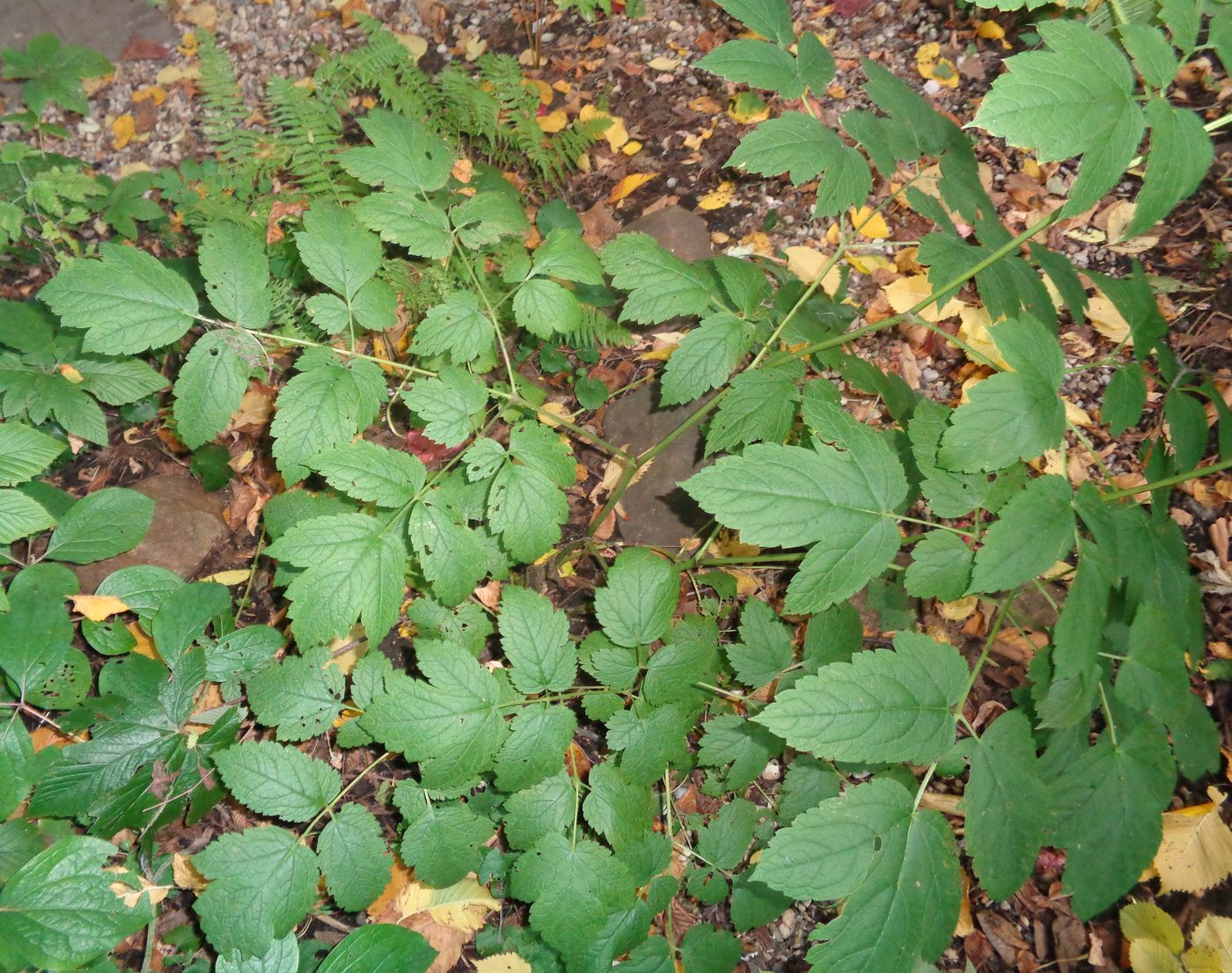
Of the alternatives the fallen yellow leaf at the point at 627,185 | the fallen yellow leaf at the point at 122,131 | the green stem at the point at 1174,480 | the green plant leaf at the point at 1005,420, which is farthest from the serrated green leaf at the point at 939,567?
the fallen yellow leaf at the point at 122,131

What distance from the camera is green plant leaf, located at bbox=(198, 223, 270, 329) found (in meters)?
1.89

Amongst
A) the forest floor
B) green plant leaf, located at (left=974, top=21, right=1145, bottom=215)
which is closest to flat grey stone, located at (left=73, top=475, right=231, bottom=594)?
the forest floor

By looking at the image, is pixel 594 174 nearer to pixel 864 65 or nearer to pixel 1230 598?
pixel 864 65

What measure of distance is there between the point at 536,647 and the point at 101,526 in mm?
1594

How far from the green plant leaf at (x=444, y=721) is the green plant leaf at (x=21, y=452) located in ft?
3.98

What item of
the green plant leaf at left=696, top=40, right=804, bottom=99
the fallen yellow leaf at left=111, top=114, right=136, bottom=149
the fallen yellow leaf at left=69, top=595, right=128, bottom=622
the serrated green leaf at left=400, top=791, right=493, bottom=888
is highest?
the fallen yellow leaf at left=111, top=114, right=136, bottom=149

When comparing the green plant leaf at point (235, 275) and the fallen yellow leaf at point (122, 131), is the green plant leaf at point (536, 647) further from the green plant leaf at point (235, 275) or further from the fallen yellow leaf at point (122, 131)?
the fallen yellow leaf at point (122, 131)

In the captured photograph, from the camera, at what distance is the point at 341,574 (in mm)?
1712

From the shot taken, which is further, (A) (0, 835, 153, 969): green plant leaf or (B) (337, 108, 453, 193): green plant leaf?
(B) (337, 108, 453, 193): green plant leaf

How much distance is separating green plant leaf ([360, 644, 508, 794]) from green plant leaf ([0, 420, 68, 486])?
1212 millimetres

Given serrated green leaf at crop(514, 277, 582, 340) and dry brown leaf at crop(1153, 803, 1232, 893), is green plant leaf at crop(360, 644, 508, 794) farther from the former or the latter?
dry brown leaf at crop(1153, 803, 1232, 893)

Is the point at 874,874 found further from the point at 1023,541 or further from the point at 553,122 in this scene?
the point at 553,122

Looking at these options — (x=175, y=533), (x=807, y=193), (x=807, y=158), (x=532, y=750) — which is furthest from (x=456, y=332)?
(x=807, y=193)

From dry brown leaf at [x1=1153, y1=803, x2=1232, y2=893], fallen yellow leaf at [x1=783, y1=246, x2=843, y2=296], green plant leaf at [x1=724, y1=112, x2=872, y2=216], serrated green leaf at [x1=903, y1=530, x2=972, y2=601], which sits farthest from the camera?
fallen yellow leaf at [x1=783, y1=246, x2=843, y2=296]
